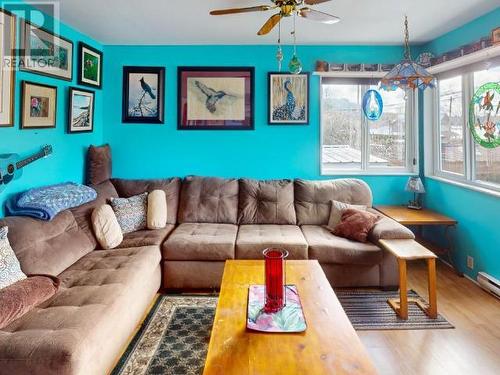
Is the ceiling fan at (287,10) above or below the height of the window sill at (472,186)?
above

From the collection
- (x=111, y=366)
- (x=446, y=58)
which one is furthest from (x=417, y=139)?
(x=111, y=366)

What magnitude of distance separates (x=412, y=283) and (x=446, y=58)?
89.2 inches

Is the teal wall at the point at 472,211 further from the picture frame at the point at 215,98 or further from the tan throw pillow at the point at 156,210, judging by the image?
the tan throw pillow at the point at 156,210

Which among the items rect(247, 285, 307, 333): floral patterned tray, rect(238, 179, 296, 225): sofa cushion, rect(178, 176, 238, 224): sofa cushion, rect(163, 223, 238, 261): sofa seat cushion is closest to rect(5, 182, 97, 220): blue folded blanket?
rect(163, 223, 238, 261): sofa seat cushion

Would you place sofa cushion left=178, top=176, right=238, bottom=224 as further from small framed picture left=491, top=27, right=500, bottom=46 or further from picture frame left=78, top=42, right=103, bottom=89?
small framed picture left=491, top=27, right=500, bottom=46

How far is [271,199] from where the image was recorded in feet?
12.5

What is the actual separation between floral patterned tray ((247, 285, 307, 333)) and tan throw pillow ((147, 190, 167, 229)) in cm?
173

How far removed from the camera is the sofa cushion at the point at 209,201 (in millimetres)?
3791

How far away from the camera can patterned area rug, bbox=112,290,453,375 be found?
6.96ft

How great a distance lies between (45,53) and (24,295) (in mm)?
2137

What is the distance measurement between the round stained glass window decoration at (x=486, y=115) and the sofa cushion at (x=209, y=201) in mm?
2416

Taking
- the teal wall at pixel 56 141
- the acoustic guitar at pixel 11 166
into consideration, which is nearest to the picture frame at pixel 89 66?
the teal wall at pixel 56 141

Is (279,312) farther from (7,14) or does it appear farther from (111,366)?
(7,14)

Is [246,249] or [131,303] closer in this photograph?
[131,303]
